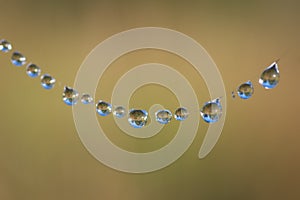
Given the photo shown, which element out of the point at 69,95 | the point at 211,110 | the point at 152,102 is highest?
the point at 152,102

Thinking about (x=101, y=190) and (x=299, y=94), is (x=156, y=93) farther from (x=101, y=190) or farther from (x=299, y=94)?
(x=299, y=94)

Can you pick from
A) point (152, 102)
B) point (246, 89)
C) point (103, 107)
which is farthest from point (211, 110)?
point (152, 102)

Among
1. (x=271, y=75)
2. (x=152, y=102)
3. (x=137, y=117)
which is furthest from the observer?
(x=152, y=102)

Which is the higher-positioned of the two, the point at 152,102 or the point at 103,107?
the point at 152,102

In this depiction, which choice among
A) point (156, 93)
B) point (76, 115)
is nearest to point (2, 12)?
point (76, 115)

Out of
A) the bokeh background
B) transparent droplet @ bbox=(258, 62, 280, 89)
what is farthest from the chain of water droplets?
the bokeh background

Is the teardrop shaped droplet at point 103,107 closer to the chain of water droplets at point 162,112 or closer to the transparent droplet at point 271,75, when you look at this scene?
the chain of water droplets at point 162,112

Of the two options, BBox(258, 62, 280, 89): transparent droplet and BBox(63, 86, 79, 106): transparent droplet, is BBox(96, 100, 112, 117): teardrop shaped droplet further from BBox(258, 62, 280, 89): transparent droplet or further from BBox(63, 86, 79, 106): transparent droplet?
BBox(258, 62, 280, 89): transparent droplet

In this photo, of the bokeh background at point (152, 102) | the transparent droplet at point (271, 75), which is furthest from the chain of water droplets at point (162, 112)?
the bokeh background at point (152, 102)

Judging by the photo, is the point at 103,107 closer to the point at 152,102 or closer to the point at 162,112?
the point at 162,112
